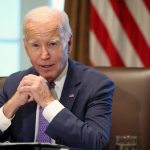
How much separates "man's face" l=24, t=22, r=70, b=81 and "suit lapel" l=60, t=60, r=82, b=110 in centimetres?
9

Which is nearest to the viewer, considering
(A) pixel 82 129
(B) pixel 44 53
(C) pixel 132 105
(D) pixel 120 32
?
(A) pixel 82 129

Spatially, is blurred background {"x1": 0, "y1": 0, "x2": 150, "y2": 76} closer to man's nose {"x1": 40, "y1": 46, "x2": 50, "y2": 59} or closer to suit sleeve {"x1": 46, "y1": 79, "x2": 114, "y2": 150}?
man's nose {"x1": 40, "y1": 46, "x2": 50, "y2": 59}

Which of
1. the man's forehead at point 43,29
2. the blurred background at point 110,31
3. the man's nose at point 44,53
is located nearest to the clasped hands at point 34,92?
the man's nose at point 44,53

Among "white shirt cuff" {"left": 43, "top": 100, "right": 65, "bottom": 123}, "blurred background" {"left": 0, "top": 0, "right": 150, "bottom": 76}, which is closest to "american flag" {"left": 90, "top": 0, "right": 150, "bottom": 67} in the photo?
"blurred background" {"left": 0, "top": 0, "right": 150, "bottom": 76}

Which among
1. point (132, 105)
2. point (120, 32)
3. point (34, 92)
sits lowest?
point (132, 105)

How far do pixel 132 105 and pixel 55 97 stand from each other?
0.47 meters

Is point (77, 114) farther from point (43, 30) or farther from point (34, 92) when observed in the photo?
point (43, 30)

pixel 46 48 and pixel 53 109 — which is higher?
pixel 46 48

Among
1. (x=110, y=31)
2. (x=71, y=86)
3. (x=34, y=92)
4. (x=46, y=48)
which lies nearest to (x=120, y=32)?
(x=110, y=31)

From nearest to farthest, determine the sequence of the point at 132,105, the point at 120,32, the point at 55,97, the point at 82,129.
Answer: the point at 82,129, the point at 55,97, the point at 132,105, the point at 120,32

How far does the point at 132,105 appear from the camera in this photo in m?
2.17

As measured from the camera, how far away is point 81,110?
1.92 metres

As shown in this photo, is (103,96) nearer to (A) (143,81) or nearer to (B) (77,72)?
(B) (77,72)

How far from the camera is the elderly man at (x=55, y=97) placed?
1748mm
